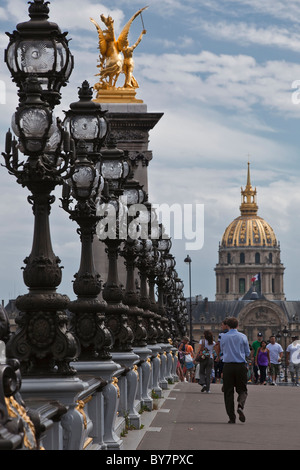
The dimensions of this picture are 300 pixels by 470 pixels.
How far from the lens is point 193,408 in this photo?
2478 cm

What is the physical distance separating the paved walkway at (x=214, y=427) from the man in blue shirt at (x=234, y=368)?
36 centimetres

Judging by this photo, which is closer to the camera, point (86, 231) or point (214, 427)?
point (86, 231)

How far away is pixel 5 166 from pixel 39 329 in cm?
168

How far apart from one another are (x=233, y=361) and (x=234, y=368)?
0.13m

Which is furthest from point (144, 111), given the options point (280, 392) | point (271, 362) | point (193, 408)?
point (193, 408)

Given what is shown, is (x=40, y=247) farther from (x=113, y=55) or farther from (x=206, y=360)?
(x=113, y=55)

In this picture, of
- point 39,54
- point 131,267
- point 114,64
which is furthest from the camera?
point 114,64

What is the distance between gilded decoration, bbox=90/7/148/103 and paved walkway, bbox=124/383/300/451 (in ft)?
94.7

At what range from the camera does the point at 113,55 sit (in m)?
56.0

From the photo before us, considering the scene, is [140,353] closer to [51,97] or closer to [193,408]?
[193,408]

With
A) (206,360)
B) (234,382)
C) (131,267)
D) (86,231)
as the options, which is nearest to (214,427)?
(234,382)

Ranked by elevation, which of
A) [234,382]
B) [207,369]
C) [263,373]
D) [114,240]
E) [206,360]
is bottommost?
[234,382]

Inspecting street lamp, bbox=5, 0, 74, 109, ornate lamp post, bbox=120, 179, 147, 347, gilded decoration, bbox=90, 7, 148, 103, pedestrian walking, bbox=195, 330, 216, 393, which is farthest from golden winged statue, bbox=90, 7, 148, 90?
street lamp, bbox=5, 0, 74, 109

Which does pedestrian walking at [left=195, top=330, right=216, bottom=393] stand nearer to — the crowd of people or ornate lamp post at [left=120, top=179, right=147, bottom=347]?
the crowd of people
